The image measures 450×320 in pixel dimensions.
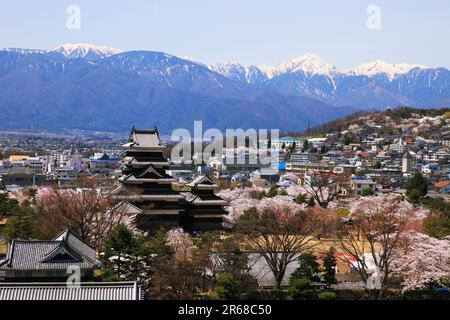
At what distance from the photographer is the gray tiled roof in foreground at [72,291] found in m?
11.3

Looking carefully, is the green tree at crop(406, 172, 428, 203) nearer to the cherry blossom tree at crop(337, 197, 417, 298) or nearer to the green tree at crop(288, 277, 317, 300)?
the cherry blossom tree at crop(337, 197, 417, 298)

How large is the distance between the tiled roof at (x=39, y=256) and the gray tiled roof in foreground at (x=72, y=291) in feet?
15.4

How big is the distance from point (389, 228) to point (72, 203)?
11.6 meters

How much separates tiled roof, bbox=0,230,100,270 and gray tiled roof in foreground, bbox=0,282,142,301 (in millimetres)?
4681

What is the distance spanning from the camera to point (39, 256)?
16.4 metres

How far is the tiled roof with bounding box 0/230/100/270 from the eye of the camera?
635 inches

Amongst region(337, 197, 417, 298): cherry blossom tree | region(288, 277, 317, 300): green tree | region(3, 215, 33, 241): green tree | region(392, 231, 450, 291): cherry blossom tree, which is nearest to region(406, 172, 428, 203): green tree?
region(337, 197, 417, 298): cherry blossom tree

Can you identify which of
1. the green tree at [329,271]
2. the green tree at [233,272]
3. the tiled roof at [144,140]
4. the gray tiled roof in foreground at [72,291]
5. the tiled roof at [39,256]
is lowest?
the green tree at [329,271]

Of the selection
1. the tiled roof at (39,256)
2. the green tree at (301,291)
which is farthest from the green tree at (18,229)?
the green tree at (301,291)

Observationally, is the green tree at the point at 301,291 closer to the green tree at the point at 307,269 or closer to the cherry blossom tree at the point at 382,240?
the green tree at the point at 307,269

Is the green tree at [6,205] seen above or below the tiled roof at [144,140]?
below
